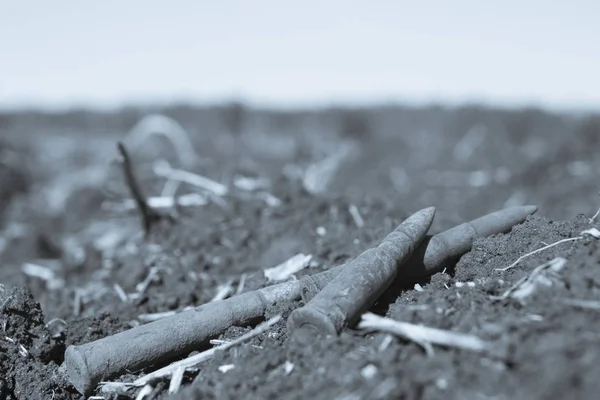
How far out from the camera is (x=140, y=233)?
890 centimetres

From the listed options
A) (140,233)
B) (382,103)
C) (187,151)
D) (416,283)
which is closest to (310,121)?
(382,103)

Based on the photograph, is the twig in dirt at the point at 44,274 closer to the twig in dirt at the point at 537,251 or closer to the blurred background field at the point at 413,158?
the blurred background field at the point at 413,158

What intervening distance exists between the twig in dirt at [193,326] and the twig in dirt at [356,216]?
7.17ft

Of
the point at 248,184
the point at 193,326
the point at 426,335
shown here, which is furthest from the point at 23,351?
the point at 248,184

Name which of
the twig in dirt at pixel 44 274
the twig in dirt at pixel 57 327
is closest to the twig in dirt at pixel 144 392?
the twig in dirt at pixel 57 327

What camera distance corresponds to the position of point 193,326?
4156 millimetres

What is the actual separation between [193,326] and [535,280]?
Answer: 7.37 ft

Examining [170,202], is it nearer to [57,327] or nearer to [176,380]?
[57,327]

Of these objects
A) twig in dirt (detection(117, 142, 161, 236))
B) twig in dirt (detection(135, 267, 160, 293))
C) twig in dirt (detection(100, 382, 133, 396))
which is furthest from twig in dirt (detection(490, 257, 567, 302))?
twig in dirt (detection(117, 142, 161, 236))

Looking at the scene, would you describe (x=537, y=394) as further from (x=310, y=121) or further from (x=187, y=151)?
(x=310, y=121)

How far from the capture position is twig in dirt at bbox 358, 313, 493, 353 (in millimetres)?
2977

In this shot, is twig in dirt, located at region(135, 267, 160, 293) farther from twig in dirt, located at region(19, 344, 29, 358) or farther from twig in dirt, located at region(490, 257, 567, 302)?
twig in dirt, located at region(490, 257, 567, 302)

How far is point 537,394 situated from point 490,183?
15.7m

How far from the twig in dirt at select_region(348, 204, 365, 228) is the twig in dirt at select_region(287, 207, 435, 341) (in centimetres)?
251
